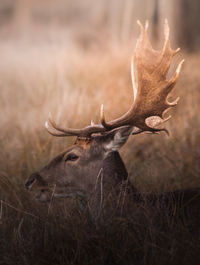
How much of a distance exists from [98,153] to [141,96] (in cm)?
40

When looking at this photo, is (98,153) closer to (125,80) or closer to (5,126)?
(5,126)

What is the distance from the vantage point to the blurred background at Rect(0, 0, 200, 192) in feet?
10.8

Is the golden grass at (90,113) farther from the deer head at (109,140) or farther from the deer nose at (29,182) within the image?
the deer nose at (29,182)

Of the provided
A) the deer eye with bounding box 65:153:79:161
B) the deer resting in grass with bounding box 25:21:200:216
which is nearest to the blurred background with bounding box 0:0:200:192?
the deer resting in grass with bounding box 25:21:200:216

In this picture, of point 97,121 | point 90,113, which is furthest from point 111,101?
point 97,121

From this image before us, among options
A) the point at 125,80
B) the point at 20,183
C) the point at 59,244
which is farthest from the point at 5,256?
the point at 125,80

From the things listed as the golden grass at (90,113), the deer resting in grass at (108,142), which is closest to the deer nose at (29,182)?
A: the deer resting in grass at (108,142)

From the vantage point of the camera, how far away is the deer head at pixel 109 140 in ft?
7.89

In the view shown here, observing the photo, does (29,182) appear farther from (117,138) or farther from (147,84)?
(147,84)

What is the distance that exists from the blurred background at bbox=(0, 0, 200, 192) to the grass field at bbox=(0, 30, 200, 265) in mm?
10

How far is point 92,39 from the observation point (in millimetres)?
10555

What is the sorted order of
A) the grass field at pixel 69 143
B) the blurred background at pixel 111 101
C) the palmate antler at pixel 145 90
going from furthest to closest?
the blurred background at pixel 111 101, the palmate antler at pixel 145 90, the grass field at pixel 69 143

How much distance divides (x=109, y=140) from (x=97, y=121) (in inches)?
39.9

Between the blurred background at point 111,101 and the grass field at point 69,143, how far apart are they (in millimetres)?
10
